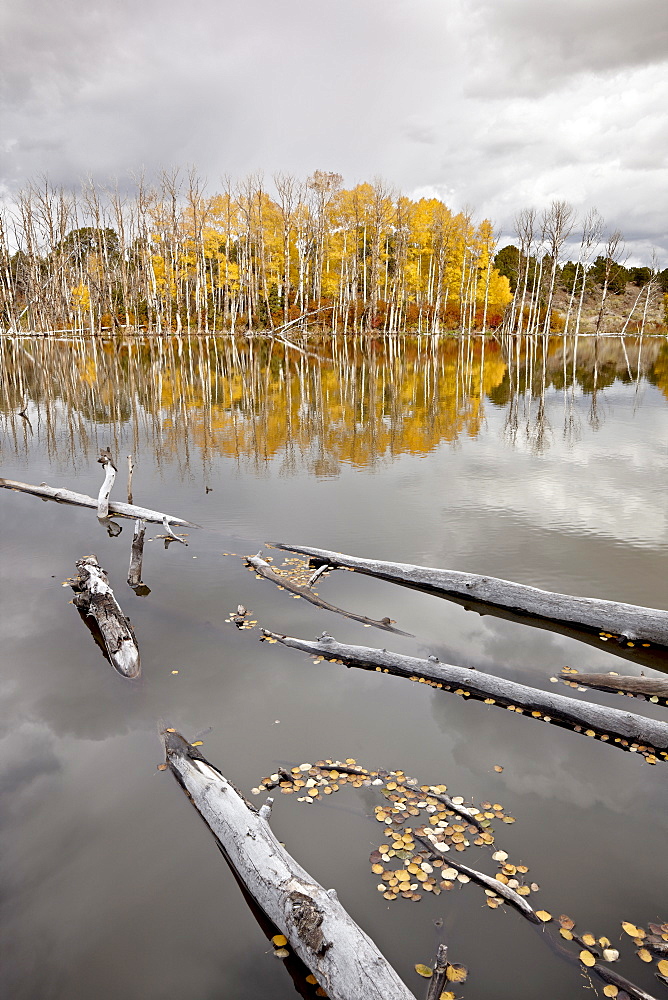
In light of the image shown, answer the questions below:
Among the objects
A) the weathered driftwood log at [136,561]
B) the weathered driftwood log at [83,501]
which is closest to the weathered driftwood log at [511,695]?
the weathered driftwood log at [136,561]

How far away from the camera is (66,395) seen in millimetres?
27625

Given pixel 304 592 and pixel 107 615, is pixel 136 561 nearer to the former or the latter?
pixel 107 615

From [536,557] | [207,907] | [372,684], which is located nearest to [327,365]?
[536,557]

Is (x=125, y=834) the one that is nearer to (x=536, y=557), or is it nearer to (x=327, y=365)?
(x=536, y=557)

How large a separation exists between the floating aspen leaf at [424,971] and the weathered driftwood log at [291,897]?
Result: 60cm

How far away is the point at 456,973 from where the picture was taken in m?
3.87

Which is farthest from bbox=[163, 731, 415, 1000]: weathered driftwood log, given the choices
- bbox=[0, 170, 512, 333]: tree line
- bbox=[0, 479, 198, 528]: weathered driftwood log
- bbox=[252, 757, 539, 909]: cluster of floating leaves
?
bbox=[0, 170, 512, 333]: tree line

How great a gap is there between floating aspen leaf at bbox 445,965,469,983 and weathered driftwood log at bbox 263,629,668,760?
292 cm

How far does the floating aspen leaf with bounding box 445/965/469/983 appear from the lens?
12.6ft

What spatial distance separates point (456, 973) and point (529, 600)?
505 cm

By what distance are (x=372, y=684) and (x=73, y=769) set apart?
3263 mm

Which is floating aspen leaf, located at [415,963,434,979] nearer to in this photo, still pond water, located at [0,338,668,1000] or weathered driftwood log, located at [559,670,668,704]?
still pond water, located at [0,338,668,1000]

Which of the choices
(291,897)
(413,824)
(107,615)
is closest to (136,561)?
(107,615)

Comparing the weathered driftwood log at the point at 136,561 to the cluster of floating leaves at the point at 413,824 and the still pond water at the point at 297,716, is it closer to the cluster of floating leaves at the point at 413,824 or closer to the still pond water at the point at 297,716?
the still pond water at the point at 297,716
